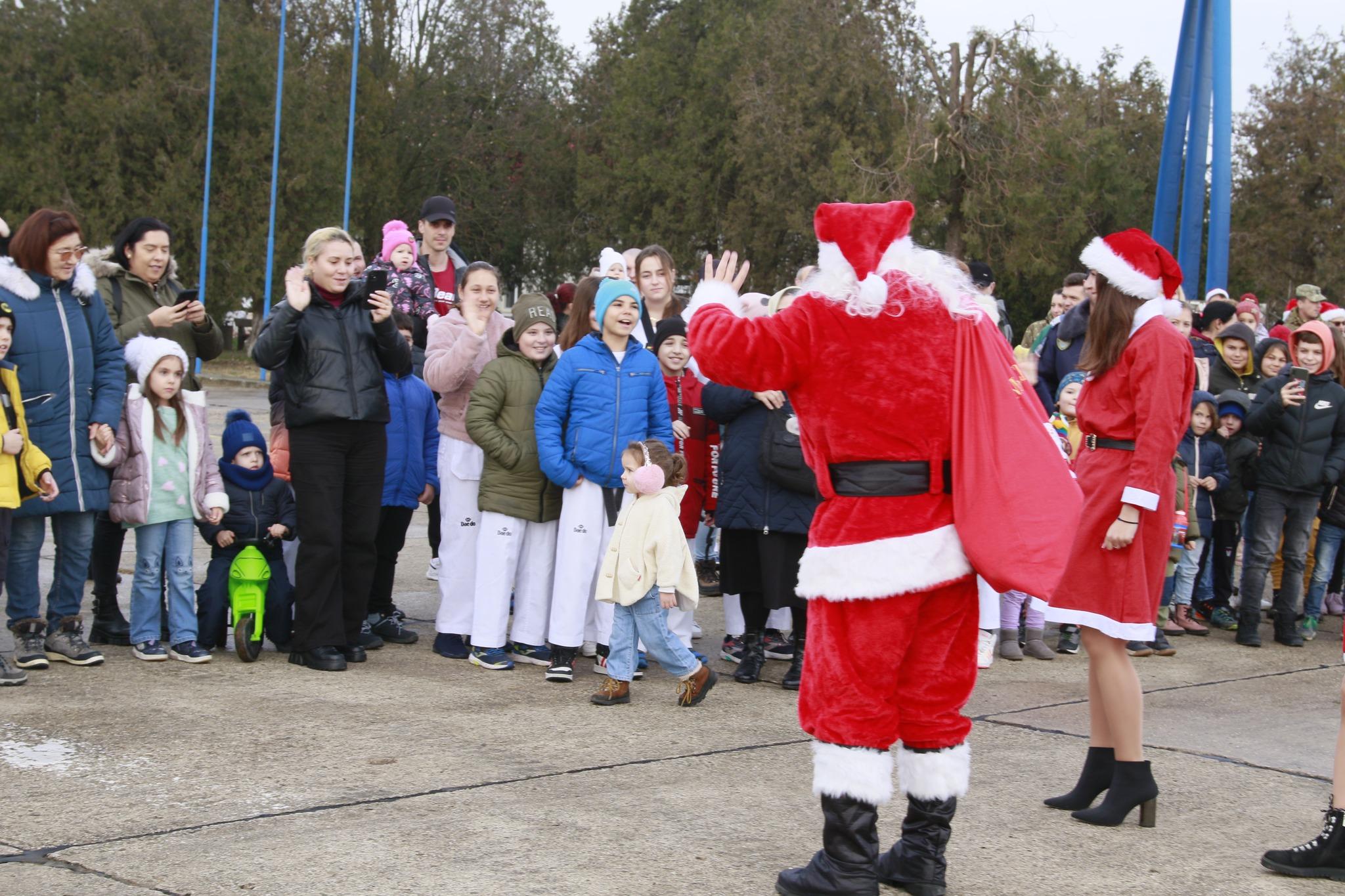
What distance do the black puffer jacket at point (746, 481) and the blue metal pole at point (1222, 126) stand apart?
10746 millimetres

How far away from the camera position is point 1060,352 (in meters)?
9.12

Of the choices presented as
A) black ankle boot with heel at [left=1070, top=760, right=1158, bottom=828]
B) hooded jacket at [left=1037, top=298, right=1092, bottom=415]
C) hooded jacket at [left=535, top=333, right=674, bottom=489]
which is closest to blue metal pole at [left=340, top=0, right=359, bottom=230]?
hooded jacket at [left=1037, top=298, right=1092, bottom=415]

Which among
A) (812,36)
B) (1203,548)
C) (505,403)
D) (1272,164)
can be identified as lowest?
(1203,548)

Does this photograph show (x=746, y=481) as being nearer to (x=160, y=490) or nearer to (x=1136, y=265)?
(x=1136, y=265)

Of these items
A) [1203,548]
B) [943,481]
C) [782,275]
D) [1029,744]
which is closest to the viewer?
[943,481]

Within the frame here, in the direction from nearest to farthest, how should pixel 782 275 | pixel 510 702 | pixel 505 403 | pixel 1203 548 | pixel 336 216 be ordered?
1. pixel 510 702
2. pixel 505 403
3. pixel 1203 548
4. pixel 336 216
5. pixel 782 275

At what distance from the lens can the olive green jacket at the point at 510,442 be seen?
272 inches

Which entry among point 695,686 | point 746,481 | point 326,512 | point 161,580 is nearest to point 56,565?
point 161,580

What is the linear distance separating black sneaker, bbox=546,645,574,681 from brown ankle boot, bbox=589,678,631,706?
1.41ft

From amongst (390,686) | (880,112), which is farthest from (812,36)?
(390,686)

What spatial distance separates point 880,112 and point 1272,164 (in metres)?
10.1

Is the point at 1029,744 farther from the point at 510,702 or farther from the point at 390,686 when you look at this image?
the point at 390,686

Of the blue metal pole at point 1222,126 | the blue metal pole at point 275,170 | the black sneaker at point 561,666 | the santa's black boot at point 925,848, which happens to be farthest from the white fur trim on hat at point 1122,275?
the blue metal pole at point 275,170

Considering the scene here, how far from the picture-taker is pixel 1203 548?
8875mm
